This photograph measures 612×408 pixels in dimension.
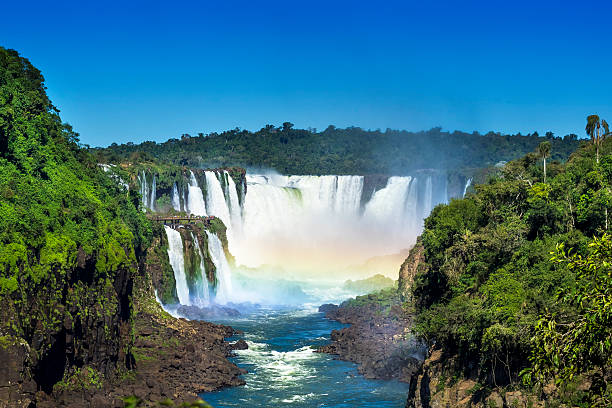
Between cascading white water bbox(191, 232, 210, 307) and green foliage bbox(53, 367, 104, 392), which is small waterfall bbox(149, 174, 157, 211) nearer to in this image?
cascading white water bbox(191, 232, 210, 307)

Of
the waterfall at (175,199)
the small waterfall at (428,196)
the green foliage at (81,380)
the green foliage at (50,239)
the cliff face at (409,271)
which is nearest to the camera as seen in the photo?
the green foliage at (50,239)

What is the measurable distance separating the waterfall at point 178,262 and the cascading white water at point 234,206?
2447 centimetres

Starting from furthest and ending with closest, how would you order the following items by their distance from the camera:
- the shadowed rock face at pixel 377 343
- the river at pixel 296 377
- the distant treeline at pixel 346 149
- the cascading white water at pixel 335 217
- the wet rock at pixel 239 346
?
the distant treeline at pixel 346 149, the cascading white water at pixel 335 217, the wet rock at pixel 239 346, the shadowed rock face at pixel 377 343, the river at pixel 296 377

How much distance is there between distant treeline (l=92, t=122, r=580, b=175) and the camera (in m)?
134

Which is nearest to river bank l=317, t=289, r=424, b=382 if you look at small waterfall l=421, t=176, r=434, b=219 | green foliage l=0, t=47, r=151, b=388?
green foliage l=0, t=47, r=151, b=388

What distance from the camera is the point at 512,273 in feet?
89.5

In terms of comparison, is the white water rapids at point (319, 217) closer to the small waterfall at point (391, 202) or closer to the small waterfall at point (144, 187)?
the small waterfall at point (391, 202)

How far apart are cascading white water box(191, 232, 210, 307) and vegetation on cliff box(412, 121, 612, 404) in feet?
85.5

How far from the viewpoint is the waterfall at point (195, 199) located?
A: 7719 cm

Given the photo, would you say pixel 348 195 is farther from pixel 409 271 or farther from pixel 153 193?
pixel 409 271

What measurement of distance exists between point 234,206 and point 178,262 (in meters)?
26.9

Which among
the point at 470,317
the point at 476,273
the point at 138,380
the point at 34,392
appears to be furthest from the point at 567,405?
the point at 138,380

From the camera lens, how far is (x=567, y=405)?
62.6 feet

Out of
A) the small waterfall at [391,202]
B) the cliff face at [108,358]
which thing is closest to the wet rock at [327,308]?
the cliff face at [108,358]
